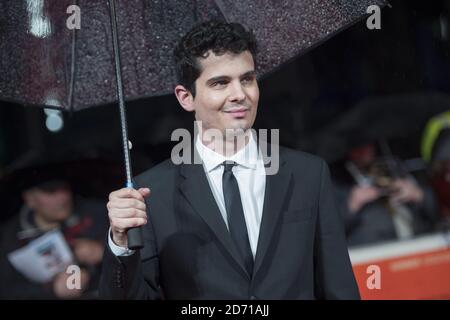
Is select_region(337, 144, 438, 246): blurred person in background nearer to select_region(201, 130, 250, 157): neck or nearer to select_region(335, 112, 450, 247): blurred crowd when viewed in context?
select_region(335, 112, 450, 247): blurred crowd

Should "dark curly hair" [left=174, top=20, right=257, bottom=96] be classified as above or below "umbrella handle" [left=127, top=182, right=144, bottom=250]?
above

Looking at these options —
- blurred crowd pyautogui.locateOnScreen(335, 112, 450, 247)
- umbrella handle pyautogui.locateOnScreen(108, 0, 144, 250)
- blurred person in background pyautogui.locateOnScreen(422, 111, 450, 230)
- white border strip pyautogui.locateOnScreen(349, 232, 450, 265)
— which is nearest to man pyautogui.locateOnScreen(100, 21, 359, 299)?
umbrella handle pyautogui.locateOnScreen(108, 0, 144, 250)

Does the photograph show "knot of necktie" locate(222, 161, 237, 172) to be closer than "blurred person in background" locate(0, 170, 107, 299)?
Yes

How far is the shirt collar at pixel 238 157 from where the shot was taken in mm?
2750

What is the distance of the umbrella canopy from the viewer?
2939 millimetres

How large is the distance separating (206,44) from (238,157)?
1.36 ft

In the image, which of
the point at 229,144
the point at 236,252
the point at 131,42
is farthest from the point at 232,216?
the point at 131,42

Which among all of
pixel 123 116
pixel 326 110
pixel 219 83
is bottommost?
pixel 123 116

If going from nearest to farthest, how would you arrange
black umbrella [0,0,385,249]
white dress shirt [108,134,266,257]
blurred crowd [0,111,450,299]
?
white dress shirt [108,134,266,257]
black umbrella [0,0,385,249]
blurred crowd [0,111,450,299]

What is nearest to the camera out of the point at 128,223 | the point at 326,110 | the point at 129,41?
the point at 128,223

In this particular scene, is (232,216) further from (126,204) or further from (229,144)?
(126,204)

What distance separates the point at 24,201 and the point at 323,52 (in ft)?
6.68

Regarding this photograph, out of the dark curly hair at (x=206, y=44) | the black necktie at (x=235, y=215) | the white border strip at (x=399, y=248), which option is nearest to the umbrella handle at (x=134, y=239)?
the black necktie at (x=235, y=215)

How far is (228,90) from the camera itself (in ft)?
8.76
